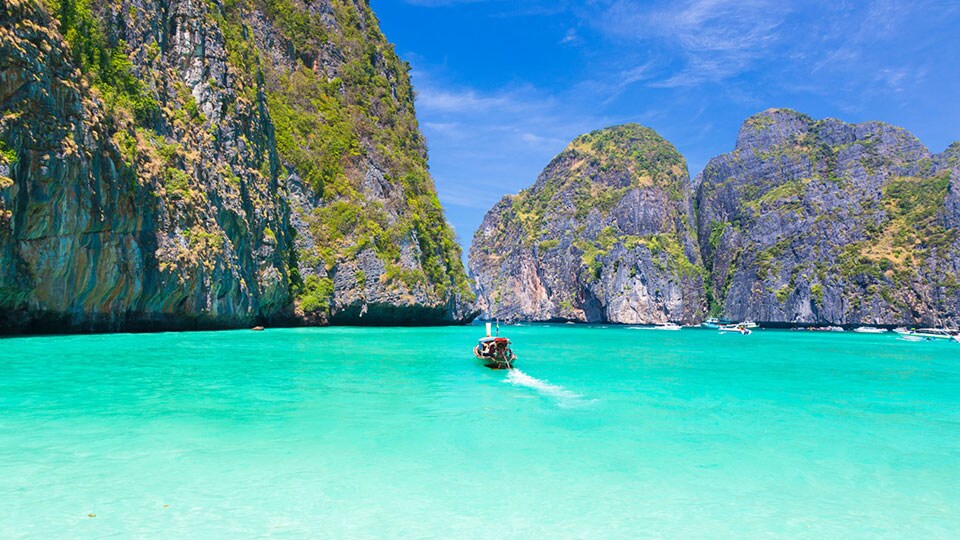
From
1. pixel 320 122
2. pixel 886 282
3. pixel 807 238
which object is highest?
pixel 320 122

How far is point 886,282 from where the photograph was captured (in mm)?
108625

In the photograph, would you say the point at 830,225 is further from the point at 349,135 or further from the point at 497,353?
the point at 497,353

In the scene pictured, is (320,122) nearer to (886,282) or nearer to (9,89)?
(9,89)

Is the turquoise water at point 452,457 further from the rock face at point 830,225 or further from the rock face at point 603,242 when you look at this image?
the rock face at point 603,242

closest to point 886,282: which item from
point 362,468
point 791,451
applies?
point 791,451

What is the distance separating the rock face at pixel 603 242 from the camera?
131 m

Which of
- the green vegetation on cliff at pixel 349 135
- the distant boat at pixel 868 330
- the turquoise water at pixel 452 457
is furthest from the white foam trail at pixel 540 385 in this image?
the distant boat at pixel 868 330

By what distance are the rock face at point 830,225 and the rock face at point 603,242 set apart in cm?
1031

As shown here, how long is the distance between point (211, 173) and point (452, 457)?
143 feet

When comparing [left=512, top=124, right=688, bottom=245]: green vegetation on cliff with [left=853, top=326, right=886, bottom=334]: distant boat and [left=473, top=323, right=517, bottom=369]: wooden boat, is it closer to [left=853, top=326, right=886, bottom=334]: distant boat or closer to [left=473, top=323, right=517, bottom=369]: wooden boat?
[left=853, top=326, right=886, bottom=334]: distant boat

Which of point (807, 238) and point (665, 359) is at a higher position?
point (807, 238)

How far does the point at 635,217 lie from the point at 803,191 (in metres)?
38.9

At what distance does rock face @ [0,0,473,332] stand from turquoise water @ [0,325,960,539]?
13.9 meters

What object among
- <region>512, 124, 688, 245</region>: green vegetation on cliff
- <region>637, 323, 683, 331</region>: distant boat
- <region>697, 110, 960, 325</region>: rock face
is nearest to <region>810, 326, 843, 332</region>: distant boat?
<region>697, 110, 960, 325</region>: rock face
